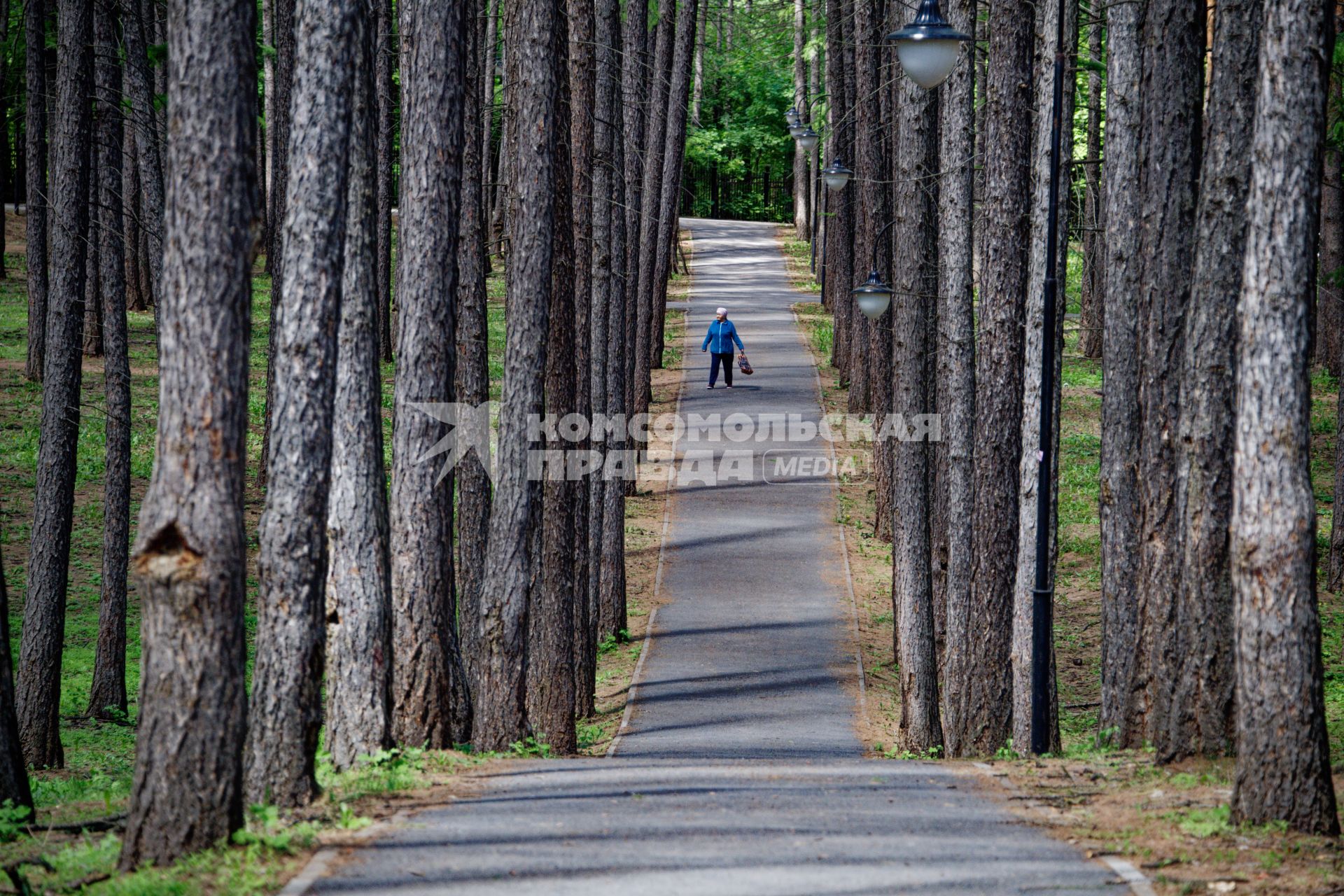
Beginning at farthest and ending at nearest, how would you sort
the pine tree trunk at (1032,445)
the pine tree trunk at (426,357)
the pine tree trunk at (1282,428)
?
the pine tree trunk at (1032,445)
the pine tree trunk at (426,357)
the pine tree trunk at (1282,428)

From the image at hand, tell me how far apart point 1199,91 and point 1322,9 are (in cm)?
373

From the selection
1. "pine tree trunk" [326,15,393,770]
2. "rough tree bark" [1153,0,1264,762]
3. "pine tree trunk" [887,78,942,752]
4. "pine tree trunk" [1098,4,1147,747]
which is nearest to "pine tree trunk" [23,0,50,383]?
"pine tree trunk" [326,15,393,770]

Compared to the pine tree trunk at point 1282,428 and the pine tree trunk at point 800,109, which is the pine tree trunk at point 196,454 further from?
the pine tree trunk at point 800,109

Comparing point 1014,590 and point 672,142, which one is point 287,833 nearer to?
point 1014,590

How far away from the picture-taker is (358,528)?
893 centimetres

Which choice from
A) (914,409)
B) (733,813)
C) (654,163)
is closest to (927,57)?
(733,813)

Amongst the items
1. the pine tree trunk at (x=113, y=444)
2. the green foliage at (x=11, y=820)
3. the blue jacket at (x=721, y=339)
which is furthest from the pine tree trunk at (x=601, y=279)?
the blue jacket at (x=721, y=339)

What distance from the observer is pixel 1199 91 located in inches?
406

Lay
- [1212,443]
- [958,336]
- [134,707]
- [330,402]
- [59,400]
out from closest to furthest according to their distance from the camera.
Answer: [330,402], [1212,443], [59,400], [958,336], [134,707]

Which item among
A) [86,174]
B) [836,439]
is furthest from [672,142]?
[86,174]

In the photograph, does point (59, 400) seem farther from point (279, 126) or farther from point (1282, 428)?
point (279, 126)

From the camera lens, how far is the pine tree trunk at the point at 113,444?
46.9 ft

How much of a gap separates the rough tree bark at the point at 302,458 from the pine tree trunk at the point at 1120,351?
7215mm

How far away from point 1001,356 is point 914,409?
3.44 metres
